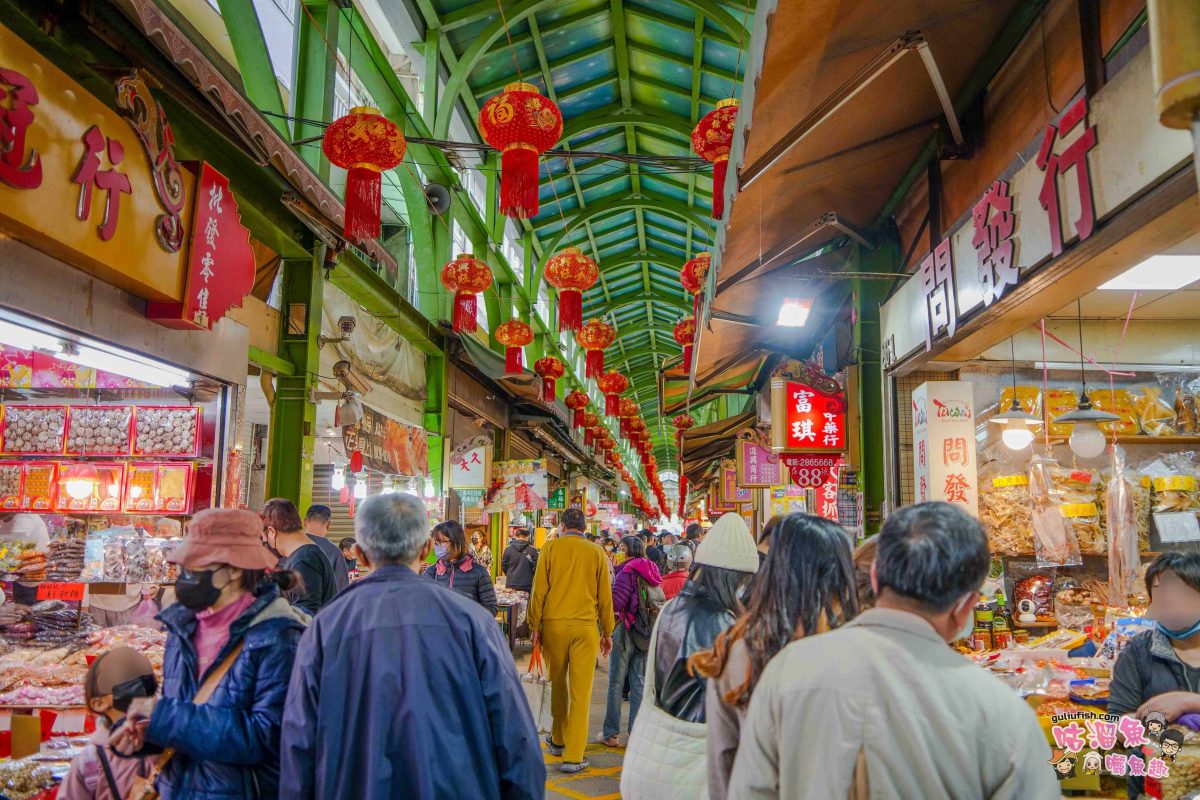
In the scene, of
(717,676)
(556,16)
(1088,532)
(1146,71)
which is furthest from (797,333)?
(717,676)

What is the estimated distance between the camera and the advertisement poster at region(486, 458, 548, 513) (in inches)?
639

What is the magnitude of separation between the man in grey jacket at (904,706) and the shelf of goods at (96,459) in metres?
6.15

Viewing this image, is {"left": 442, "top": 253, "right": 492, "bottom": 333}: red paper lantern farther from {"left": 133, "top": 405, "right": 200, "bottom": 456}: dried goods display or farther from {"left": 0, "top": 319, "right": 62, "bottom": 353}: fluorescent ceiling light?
{"left": 0, "top": 319, "right": 62, "bottom": 353}: fluorescent ceiling light

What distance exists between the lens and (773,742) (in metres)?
1.77

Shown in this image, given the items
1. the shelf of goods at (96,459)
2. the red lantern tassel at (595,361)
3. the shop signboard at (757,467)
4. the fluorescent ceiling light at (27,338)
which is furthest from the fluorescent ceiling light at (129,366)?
the red lantern tassel at (595,361)

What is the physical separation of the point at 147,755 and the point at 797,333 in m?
9.15

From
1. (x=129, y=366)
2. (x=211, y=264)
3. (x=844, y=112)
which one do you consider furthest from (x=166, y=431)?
(x=844, y=112)

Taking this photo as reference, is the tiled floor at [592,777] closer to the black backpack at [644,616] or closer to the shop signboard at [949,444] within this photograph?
the black backpack at [644,616]

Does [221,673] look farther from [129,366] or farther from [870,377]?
[870,377]

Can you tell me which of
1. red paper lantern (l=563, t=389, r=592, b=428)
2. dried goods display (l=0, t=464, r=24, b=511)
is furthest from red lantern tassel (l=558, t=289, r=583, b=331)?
red paper lantern (l=563, t=389, r=592, b=428)

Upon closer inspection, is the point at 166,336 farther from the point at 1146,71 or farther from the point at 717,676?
the point at 1146,71

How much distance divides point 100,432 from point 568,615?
4.14 m

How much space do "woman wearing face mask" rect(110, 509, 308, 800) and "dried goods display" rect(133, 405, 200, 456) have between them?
4396 mm

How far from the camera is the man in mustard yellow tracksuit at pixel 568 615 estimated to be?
6625 mm
